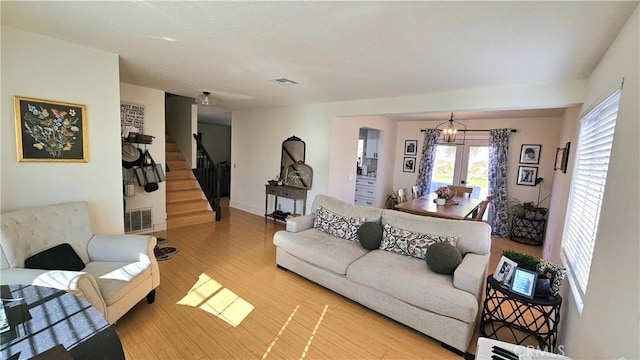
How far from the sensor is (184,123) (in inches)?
234

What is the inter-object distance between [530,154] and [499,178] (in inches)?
28.7

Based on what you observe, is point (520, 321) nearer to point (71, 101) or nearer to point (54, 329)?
point (54, 329)

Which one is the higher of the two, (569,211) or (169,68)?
(169,68)

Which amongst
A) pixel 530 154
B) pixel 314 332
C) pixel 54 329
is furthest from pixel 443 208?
pixel 54 329

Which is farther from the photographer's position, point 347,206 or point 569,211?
point 347,206

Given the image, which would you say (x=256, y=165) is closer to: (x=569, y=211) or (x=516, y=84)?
(x=516, y=84)

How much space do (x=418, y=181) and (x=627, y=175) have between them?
5496mm

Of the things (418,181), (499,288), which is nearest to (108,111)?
(499,288)

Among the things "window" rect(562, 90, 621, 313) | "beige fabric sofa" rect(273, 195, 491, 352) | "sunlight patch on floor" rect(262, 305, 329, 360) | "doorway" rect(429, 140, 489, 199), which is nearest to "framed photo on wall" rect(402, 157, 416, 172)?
"doorway" rect(429, 140, 489, 199)

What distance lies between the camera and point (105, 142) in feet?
9.16

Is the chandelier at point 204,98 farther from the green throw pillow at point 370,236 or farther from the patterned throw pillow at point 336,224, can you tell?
the green throw pillow at point 370,236

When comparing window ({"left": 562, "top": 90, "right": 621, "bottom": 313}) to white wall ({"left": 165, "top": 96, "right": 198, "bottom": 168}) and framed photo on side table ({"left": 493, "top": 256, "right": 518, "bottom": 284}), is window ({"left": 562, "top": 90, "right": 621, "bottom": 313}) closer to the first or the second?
framed photo on side table ({"left": 493, "top": 256, "right": 518, "bottom": 284})

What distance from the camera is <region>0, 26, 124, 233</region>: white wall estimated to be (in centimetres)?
226

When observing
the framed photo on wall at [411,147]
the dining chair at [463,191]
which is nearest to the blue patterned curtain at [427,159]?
the framed photo on wall at [411,147]
